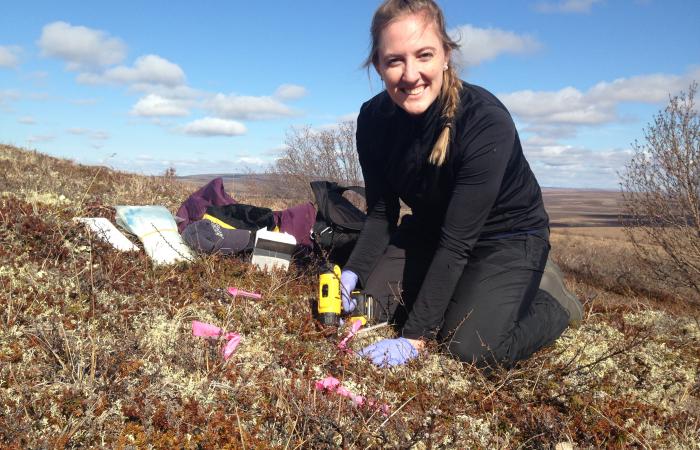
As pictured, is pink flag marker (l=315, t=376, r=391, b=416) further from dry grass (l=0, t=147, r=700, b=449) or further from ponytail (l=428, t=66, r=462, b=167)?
ponytail (l=428, t=66, r=462, b=167)

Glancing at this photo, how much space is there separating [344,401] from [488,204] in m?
1.61

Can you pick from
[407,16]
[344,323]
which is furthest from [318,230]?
[407,16]

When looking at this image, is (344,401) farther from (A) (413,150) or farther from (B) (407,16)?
(B) (407,16)

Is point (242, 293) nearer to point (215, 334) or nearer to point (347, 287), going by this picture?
point (215, 334)

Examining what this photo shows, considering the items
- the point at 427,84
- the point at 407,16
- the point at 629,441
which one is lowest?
the point at 629,441

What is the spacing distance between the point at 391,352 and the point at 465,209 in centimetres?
105

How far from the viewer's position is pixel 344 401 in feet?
8.54

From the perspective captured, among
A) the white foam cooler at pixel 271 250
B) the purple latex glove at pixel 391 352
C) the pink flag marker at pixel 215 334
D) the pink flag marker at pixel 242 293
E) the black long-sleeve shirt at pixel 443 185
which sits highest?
the black long-sleeve shirt at pixel 443 185

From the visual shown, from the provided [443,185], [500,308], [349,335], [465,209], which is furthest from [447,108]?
[349,335]

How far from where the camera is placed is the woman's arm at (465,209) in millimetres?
3330

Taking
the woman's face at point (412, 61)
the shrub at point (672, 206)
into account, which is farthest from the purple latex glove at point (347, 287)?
the shrub at point (672, 206)

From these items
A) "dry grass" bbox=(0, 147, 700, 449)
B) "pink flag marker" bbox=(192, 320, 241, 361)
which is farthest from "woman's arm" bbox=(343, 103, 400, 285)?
"pink flag marker" bbox=(192, 320, 241, 361)

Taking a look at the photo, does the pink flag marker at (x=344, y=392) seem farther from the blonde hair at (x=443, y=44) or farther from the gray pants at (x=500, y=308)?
the blonde hair at (x=443, y=44)

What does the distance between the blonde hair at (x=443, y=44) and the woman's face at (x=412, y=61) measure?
38 millimetres
